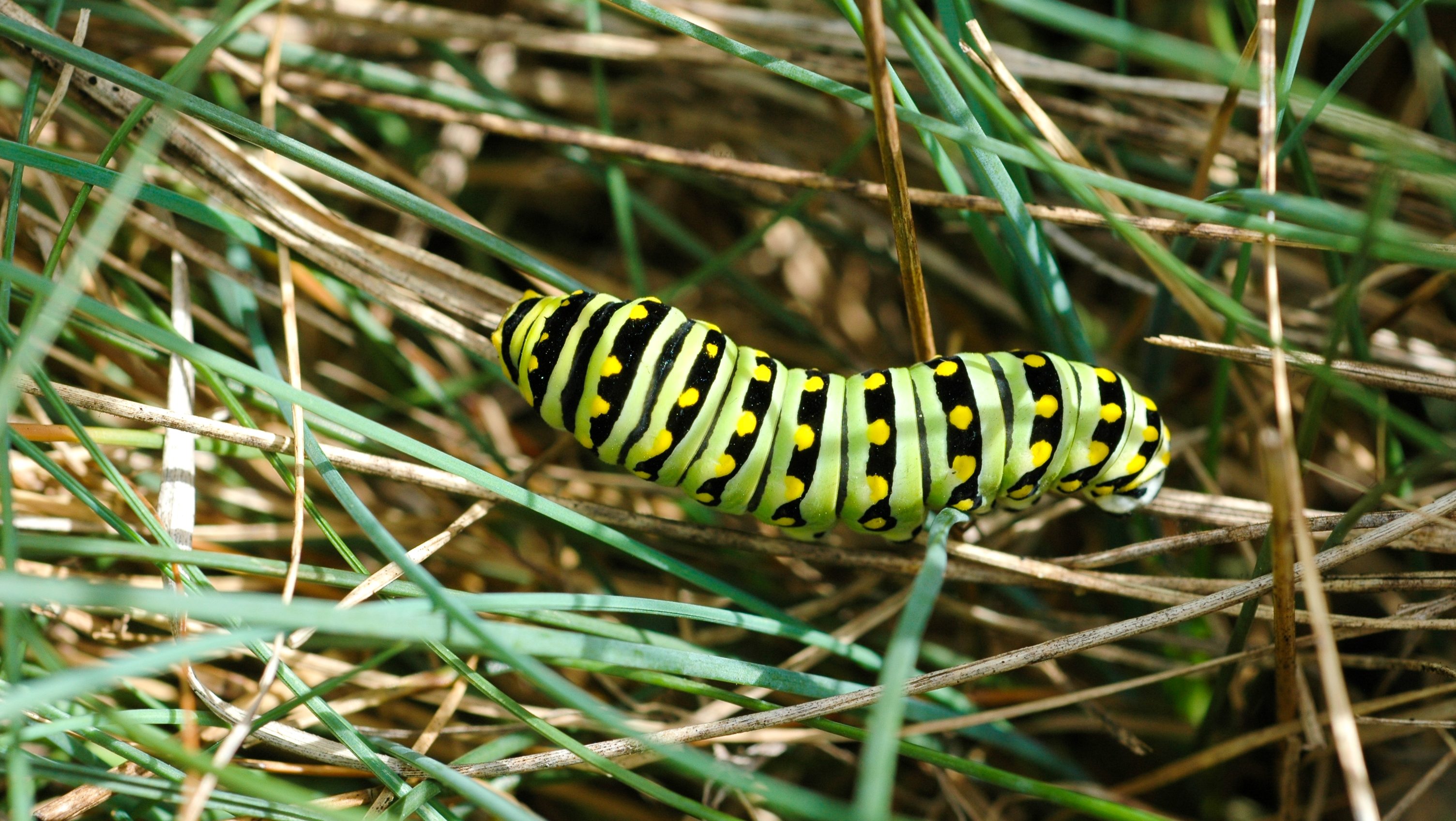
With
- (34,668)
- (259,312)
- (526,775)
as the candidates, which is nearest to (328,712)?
(526,775)

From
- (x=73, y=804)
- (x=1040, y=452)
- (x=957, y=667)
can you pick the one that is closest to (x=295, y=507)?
(x=73, y=804)

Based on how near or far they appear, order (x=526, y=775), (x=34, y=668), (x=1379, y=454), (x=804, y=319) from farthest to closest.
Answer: (x=804, y=319)
(x=1379, y=454)
(x=526, y=775)
(x=34, y=668)

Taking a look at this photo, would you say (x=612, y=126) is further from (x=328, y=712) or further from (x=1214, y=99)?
(x=328, y=712)

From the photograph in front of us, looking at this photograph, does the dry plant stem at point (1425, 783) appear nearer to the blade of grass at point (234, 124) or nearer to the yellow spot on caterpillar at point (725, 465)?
the yellow spot on caterpillar at point (725, 465)

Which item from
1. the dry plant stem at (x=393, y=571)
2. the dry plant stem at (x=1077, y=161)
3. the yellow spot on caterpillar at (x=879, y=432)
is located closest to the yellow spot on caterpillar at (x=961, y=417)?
the yellow spot on caterpillar at (x=879, y=432)

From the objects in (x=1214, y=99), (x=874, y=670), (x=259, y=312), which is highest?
(x=1214, y=99)

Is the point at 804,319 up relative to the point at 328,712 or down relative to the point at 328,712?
up

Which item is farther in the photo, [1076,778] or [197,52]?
[1076,778]
